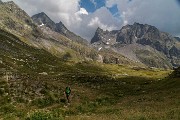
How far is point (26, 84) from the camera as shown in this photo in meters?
45.0

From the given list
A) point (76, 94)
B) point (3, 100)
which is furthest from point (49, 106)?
point (76, 94)

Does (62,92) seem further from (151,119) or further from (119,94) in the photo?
(151,119)

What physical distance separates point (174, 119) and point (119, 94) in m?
30.7

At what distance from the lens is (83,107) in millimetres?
39781

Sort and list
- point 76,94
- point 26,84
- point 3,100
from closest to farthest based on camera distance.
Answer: point 3,100
point 26,84
point 76,94

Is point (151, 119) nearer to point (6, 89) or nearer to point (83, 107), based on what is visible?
point (83, 107)

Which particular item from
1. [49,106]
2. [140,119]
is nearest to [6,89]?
[49,106]

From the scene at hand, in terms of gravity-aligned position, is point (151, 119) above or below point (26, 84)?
below

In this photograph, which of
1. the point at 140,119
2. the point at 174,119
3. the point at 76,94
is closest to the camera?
the point at 174,119

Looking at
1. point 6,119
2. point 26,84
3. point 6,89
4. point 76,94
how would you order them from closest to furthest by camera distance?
point 6,119
point 6,89
point 26,84
point 76,94

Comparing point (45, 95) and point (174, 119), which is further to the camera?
point (45, 95)

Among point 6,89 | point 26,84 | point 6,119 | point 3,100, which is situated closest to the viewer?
point 6,119

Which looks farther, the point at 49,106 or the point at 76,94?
the point at 76,94

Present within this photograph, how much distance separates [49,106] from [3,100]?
552cm
